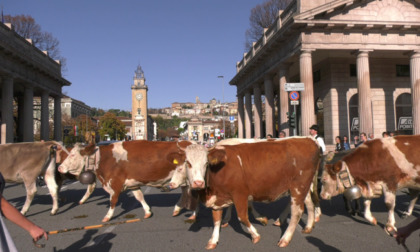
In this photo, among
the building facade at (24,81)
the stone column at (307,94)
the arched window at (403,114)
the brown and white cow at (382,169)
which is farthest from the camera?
the building facade at (24,81)

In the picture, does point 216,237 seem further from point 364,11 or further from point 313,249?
point 364,11

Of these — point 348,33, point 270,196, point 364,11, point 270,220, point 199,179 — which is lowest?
point 270,220

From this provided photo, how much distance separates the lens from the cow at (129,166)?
292 inches

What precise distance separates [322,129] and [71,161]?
938 inches

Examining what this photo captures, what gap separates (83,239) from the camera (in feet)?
19.4

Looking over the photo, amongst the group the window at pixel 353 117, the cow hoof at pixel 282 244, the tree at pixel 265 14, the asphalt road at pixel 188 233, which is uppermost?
the tree at pixel 265 14

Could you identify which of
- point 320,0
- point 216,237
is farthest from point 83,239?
point 320,0

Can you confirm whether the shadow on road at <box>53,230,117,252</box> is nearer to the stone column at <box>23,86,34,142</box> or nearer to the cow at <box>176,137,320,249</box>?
the cow at <box>176,137,320,249</box>

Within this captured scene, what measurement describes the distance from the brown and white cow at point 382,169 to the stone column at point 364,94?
1640cm

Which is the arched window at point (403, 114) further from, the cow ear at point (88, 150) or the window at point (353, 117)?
the cow ear at point (88, 150)

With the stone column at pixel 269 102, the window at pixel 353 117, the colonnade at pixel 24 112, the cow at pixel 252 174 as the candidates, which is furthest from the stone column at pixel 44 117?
the cow at pixel 252 174

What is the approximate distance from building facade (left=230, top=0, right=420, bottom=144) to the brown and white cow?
15.7 metres

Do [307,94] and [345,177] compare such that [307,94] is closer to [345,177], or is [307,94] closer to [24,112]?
[345,177]

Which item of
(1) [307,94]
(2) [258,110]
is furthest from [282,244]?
(2) [258,110]
